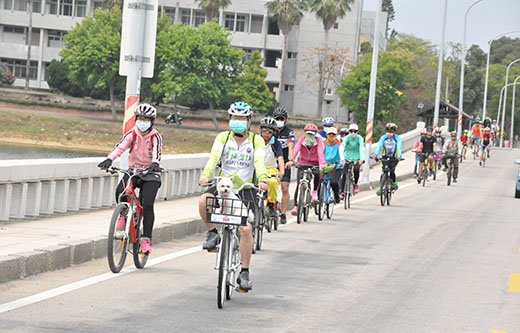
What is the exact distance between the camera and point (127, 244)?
416 inches

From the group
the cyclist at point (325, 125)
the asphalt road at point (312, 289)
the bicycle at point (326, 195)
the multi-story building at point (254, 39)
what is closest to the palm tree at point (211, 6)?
the multi-story building at point (254, 39)

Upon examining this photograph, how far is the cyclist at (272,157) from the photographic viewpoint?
13.1 metres

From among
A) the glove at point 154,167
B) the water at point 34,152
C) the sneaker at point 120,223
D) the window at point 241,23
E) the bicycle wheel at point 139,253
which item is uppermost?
the window at point 241,23

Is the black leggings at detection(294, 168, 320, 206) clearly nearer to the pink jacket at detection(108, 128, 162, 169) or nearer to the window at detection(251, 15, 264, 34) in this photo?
the pink jacket at detection(108, 128, 162, 169)

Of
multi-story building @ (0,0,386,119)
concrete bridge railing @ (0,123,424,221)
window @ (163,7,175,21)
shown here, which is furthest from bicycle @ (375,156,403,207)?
window @ (163,7,175,21)

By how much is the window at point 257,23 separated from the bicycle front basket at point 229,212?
297 ft

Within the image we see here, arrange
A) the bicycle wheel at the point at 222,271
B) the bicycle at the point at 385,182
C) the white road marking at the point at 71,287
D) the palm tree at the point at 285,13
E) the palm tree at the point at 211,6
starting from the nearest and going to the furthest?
the white road marking at the point at 71,287 < the bicycle wheel at the point at 222,271 < the bicycle at the point at 385,182 < the palm tree at the point at 285,13 < the palm tree at the point at 211,6

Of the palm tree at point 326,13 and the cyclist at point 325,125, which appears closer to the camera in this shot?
the cyclist at point 325,125

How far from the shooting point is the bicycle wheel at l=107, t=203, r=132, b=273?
33.7 feet

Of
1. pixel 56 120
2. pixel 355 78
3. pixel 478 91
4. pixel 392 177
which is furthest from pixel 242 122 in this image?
pixel 478 91

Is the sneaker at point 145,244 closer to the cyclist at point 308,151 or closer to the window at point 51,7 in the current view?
the cyclist at point 308,151

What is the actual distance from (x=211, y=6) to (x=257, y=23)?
7.08 m

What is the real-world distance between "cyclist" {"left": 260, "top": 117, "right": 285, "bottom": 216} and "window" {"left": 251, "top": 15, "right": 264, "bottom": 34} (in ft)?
278

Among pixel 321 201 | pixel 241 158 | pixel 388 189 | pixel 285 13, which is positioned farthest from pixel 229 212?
pixel 285 13
